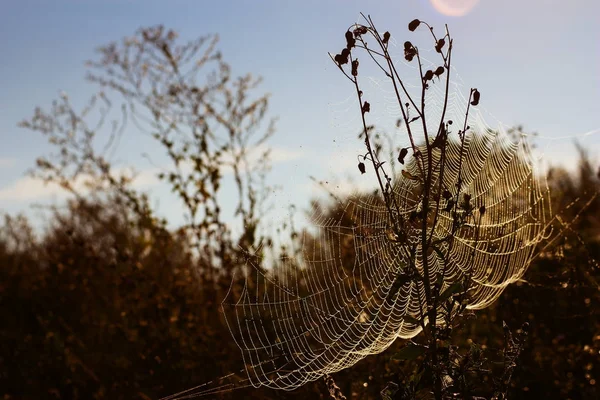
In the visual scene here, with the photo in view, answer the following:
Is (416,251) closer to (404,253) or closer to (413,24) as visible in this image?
(404,253)

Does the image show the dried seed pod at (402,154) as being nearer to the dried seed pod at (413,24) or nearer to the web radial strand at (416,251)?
the dried seed pod at (413,24)

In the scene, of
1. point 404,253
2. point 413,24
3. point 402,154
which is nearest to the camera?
point 402,154

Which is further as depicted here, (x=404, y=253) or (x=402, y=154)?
(x=404, y=253)

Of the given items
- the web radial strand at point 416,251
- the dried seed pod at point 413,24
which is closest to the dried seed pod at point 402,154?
the dried seed pod at point 413,24

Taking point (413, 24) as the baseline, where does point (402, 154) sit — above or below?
below

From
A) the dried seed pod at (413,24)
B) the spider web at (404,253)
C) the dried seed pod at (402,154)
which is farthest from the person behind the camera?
the spider web at (404,253)

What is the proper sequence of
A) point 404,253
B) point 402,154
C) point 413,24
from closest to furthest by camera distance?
point 402,154 → point 413,24 → point 404,253

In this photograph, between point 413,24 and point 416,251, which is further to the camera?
point 416,251

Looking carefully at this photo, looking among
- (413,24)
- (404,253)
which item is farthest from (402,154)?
(404,253)

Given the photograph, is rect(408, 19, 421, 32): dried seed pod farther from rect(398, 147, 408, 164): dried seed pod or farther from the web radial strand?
the web radial strand

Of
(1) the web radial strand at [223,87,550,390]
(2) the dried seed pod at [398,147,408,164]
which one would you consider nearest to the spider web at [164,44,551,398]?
(1) the web radial strand at [223,87,550,390]

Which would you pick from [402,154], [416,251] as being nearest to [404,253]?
[416,251]

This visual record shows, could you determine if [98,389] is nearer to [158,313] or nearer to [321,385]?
[158,313]

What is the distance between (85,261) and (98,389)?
8.19 feet
